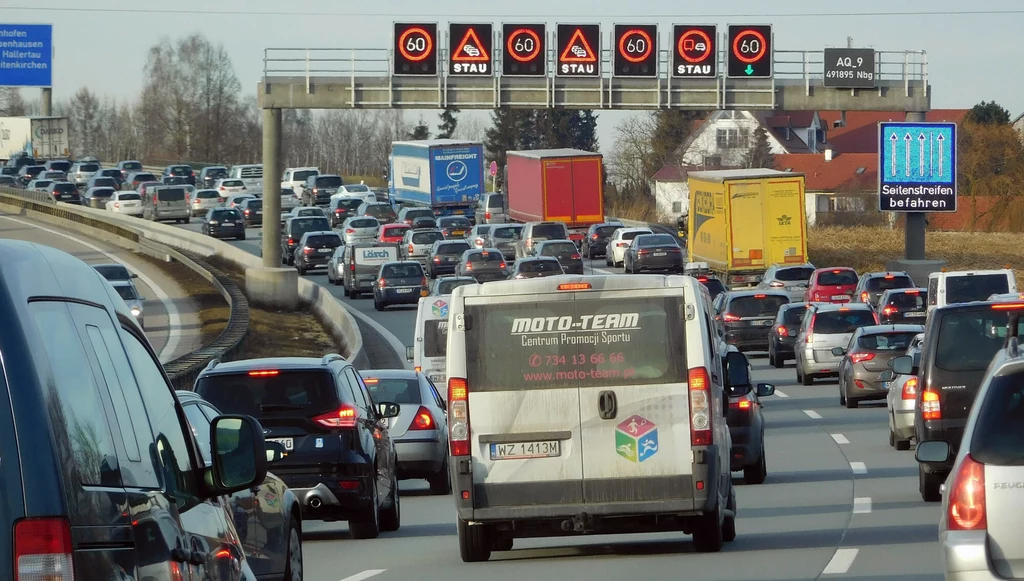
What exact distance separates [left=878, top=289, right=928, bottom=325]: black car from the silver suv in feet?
108

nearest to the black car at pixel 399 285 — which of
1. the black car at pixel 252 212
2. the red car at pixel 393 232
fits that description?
the red car at pixel 393 232

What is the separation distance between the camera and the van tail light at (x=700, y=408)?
38.8ft

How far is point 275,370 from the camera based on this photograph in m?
13.8

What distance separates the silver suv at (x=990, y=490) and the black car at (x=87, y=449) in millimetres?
3024

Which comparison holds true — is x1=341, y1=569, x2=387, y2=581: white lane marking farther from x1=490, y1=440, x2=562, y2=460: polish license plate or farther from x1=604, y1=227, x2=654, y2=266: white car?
x1=604, y1=227, x2=654, y2=266: white car

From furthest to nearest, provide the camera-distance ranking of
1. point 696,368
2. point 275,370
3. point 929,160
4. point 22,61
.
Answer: point 22,61 < point 929,160 < point 275,370 < point 696,368

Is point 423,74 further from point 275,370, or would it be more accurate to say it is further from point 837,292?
point 275,370

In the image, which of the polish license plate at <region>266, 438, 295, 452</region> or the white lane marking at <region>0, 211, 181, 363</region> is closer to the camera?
the polish license plate at <region>266, 438, 295, 452</region>

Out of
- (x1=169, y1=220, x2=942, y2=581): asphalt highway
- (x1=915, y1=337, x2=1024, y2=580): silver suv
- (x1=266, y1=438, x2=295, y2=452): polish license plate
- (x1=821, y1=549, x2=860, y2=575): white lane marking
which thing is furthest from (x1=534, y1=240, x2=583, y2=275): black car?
(x1=915, y1=337, x2=1024, y2=580): silver suv

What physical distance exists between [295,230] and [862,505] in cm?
5646

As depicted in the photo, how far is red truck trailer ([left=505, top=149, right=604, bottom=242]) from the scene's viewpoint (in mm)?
69062

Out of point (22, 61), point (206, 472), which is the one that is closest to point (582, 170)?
point (22, 61)

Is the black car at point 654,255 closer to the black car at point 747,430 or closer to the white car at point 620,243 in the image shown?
the white car at point 620,243

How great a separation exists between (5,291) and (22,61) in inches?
2315
